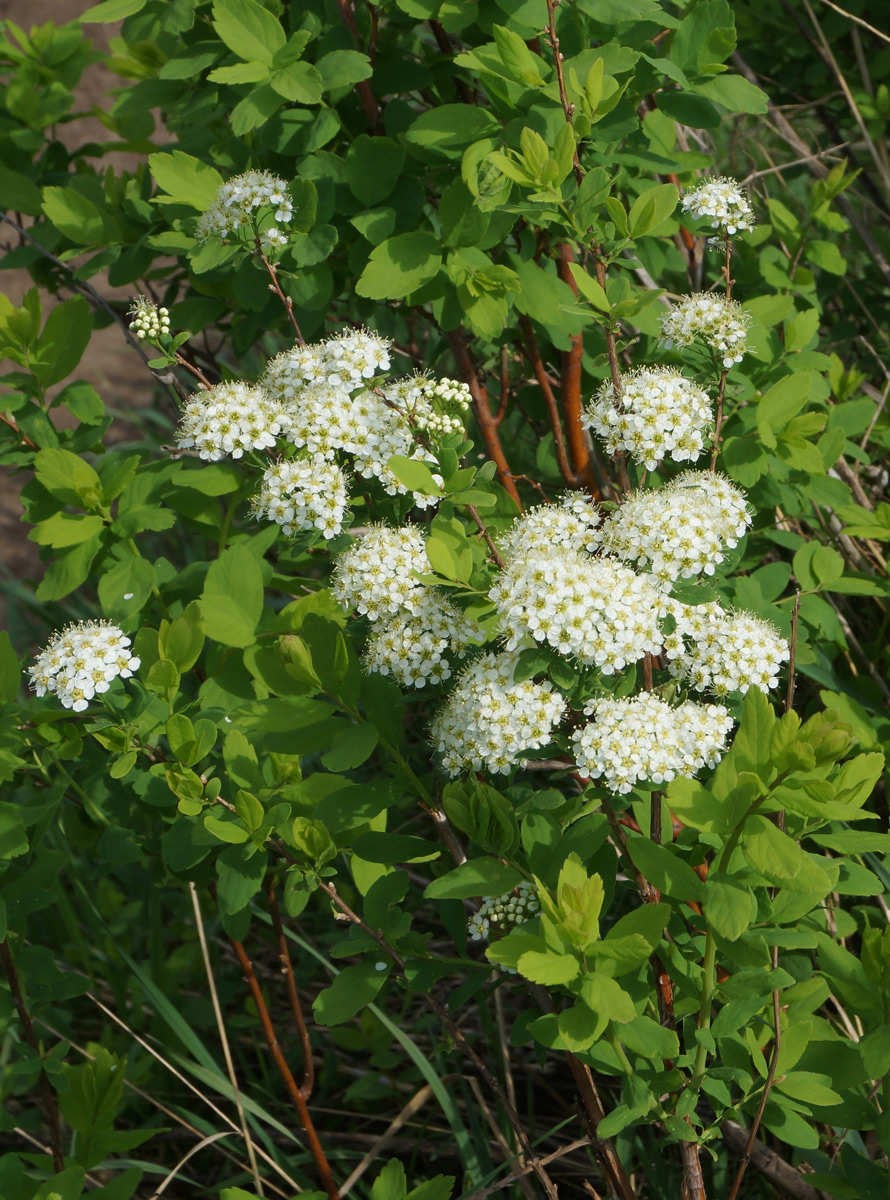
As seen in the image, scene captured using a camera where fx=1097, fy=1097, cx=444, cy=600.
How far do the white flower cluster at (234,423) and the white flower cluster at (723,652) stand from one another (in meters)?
0.60

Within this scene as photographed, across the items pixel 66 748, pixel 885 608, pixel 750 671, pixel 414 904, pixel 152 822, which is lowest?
pixel 414 904

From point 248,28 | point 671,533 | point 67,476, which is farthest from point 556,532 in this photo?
point 248,28

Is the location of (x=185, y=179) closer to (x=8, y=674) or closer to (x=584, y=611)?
(x=8, y=674)

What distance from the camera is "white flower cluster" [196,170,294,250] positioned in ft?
5.47

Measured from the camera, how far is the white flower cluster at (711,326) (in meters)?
1.55

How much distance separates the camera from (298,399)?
4.88ft

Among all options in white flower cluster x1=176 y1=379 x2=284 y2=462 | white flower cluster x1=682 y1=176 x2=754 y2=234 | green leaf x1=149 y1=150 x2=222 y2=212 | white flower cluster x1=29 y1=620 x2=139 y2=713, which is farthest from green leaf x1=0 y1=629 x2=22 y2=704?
white flower cluster x1=682 y1=176 x2=754 y2=234

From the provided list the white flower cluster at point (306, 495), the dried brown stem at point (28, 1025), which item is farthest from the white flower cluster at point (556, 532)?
the dried brown stem at point (28, 1025)

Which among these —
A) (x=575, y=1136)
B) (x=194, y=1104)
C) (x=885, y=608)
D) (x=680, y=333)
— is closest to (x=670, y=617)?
(x=680, y=333)

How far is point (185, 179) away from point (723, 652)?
1182 mm

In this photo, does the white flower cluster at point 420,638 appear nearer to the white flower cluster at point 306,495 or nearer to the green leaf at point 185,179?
the white flower cluster at point 306,495

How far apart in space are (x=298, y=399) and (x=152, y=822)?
3.11ft

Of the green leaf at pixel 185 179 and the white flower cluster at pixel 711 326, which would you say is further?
the green leaf at pixel 185 179

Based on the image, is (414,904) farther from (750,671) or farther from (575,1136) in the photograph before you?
(750,671)
